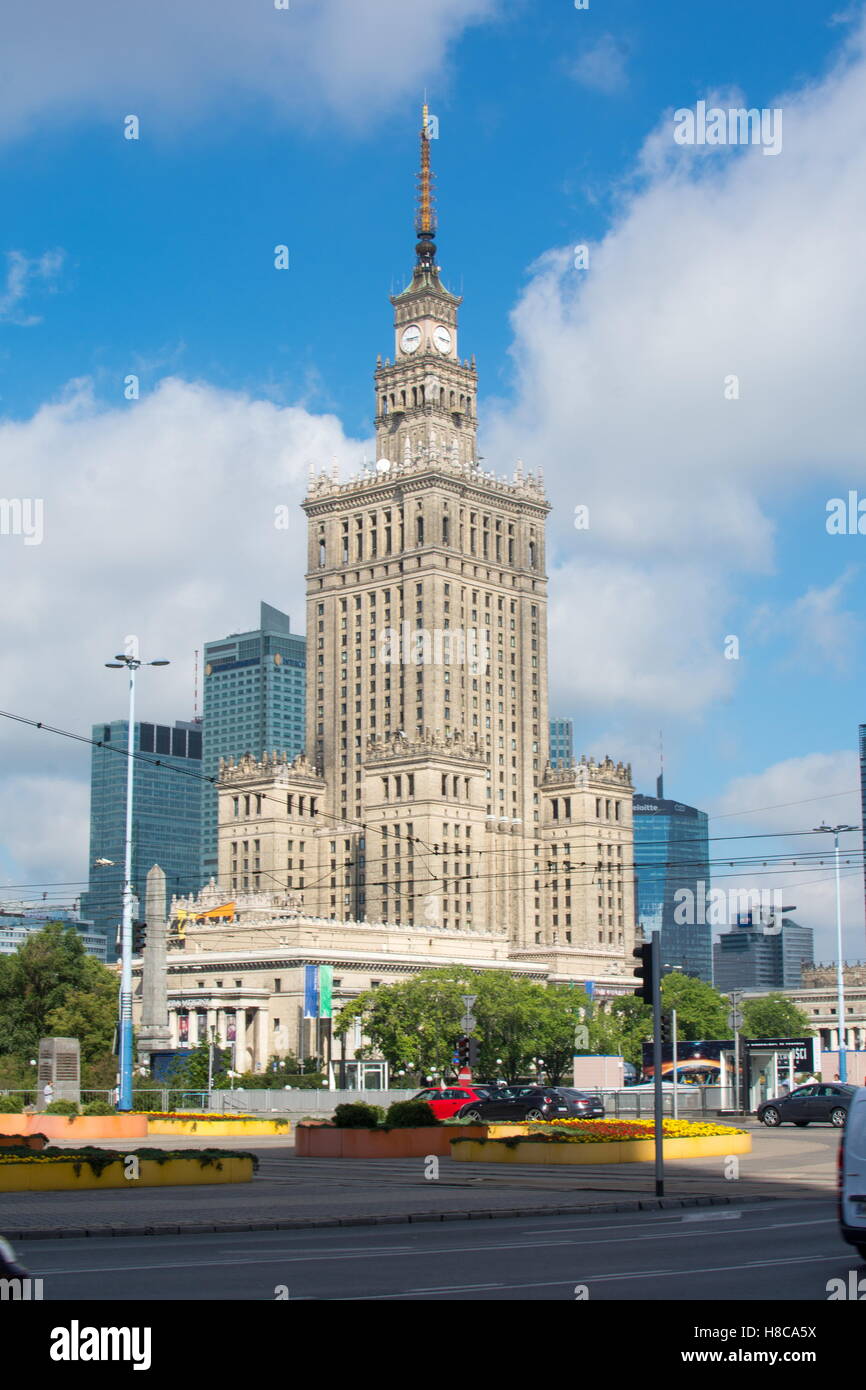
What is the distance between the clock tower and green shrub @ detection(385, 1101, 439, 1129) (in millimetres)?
143105

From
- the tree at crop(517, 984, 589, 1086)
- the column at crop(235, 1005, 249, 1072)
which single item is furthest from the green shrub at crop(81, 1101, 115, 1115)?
the column at crop(235, 1005, 249, 1072)

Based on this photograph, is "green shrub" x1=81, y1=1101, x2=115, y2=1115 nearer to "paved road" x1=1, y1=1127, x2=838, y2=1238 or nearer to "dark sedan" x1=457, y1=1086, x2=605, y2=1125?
"dark sedan" x1=457, y1=1086, x2=605, y2=1125

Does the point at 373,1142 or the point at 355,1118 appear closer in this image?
the point at 373,1142

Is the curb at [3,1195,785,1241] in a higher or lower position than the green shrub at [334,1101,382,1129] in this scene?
higher

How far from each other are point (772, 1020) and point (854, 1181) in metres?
168

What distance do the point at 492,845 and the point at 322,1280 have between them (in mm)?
159999

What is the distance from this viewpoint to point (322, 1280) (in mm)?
16391

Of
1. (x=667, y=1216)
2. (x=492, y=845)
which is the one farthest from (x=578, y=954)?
(x=667, y=1216)

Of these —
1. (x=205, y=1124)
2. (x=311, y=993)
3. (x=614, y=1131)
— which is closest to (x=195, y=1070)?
(x=311, y=993)

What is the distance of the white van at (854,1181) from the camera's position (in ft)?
52.7

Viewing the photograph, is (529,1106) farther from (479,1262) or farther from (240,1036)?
(240,1036)

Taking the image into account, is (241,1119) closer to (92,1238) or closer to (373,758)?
(92,1238)

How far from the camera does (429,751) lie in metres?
164

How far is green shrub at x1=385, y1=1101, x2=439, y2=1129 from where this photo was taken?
45.3 metres
